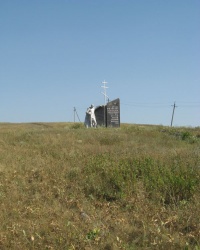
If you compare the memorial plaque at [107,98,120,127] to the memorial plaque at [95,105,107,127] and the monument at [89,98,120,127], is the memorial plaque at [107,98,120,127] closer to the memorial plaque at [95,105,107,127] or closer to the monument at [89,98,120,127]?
the monument at [89,98,120,127]

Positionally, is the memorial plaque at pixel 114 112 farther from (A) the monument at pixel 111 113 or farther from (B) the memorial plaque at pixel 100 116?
(B) the memorial plaque at pixel 100 116

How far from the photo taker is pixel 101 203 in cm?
610

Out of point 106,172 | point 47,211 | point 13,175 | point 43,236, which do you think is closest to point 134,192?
point 106,172

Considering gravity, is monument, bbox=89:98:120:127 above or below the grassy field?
→ above

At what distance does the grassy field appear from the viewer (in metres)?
4.68

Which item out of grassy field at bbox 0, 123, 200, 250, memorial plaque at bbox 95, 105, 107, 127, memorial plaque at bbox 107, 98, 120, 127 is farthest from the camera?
memorial plaque at bbox 95, 105, 107, 127

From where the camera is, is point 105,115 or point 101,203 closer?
point 101,203

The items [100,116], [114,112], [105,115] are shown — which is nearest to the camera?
[114,112]

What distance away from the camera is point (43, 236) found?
16.1 feet

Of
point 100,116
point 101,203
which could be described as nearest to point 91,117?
point 100,116

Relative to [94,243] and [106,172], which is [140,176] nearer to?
[106,172]

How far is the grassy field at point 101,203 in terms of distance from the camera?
15.3 ft

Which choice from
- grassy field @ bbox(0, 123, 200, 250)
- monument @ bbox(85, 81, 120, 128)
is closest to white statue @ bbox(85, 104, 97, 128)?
monument @ bbox(85, 81, 120, 128)

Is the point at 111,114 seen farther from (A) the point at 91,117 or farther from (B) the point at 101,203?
(B) the point at 101,203
